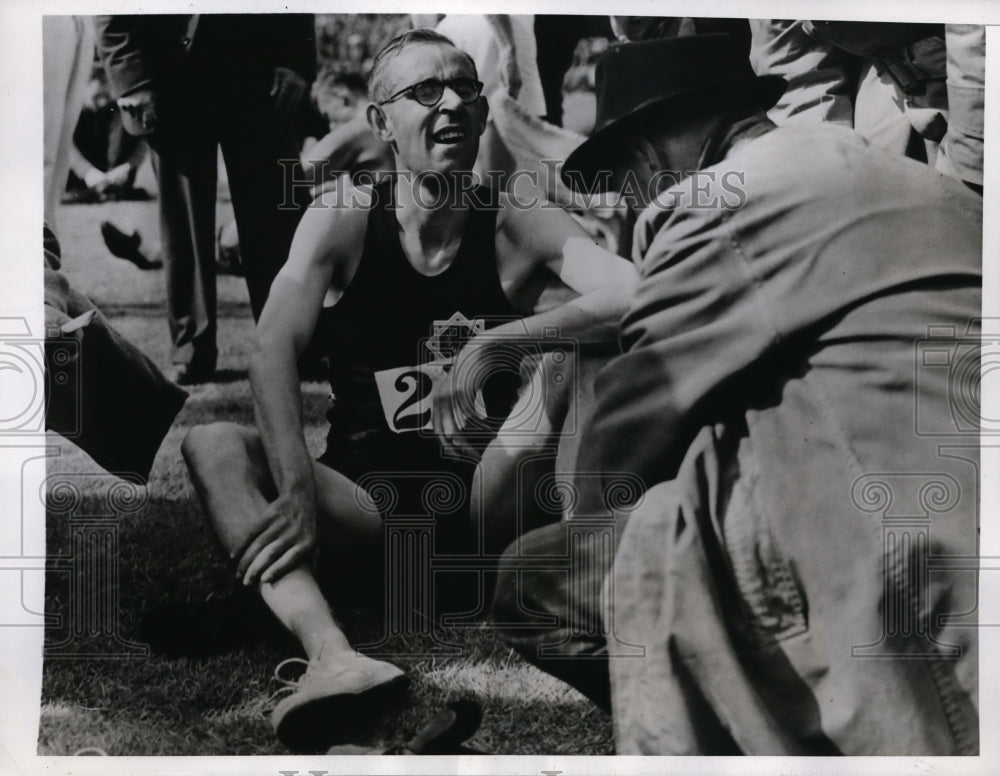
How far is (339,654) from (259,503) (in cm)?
57

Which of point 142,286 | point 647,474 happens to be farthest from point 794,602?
point 142,286

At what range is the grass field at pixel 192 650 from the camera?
10.1 ft

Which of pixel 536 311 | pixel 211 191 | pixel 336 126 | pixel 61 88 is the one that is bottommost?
pixel 536 311

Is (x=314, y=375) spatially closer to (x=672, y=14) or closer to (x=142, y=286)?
(x=142, y=286)

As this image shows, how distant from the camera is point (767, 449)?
3111 millimetres

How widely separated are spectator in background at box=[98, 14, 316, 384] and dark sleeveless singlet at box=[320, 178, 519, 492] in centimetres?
29

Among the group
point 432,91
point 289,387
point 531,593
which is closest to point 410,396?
point 289,387

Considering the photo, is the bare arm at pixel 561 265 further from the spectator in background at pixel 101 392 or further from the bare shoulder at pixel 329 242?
the spectator in background at pixel 101 392

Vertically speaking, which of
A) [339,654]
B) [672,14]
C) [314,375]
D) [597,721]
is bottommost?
[597,721]

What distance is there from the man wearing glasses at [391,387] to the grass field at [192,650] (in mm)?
87

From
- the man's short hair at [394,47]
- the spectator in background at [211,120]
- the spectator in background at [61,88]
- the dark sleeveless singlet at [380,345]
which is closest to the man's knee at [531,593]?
the dark sleeveless singlet at [380,345]

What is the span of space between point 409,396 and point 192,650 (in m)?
1.10

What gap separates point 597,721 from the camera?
3.11 m

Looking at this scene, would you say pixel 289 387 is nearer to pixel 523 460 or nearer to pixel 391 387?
pixel 391 387
